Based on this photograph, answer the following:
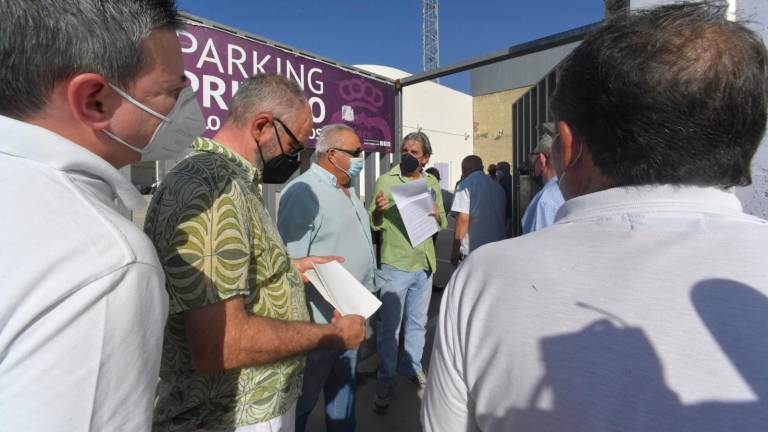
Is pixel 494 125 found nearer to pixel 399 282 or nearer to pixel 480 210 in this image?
pixel 480 210

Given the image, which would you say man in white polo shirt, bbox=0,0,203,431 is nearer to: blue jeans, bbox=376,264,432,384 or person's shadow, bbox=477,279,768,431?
person's shadow, bbox=477,279,768,431

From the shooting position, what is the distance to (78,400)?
546mm

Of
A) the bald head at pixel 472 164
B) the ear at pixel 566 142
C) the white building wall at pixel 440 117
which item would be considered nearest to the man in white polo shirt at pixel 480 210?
the bald head at pixel 472 164

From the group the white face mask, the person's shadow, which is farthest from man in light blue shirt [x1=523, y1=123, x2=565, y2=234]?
the white face mask

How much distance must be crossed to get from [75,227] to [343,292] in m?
1.23

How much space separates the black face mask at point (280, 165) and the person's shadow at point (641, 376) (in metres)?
1.42

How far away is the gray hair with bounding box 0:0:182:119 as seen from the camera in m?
0.66

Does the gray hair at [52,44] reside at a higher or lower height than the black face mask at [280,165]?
higher

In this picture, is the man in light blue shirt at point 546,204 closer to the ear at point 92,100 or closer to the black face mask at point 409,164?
the black face mask at point 409,164

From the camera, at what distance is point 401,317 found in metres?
3.21

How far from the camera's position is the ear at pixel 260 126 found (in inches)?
64.6

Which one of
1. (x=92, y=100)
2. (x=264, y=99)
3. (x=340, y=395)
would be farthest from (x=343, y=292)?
(x=92, y=100)

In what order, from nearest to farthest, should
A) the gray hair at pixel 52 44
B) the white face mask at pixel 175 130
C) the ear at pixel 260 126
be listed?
the gray hair at pixel 52 44 → the white face mask at pixel 175 130 → the ear at pixel 260 126

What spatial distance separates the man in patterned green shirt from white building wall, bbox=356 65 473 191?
1777cm
